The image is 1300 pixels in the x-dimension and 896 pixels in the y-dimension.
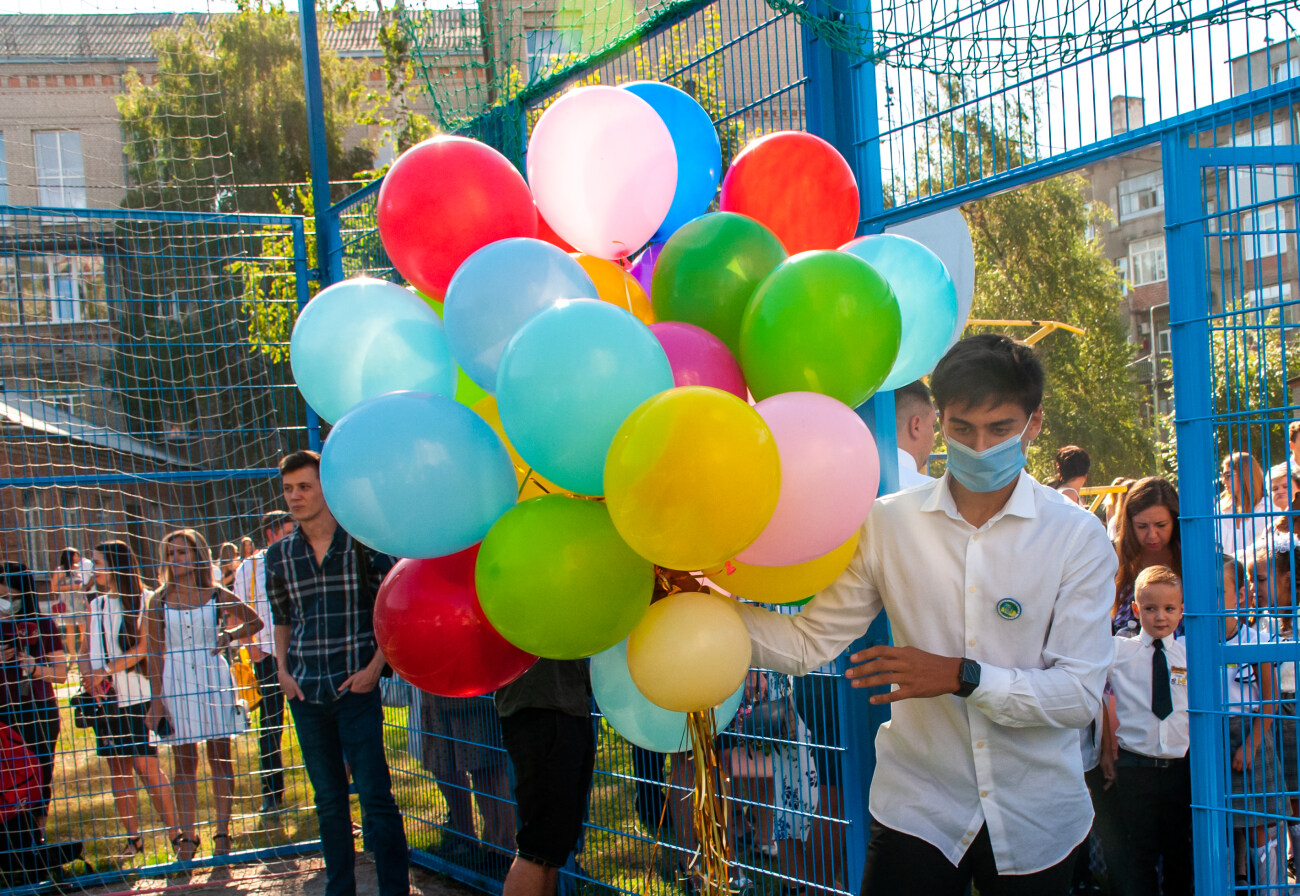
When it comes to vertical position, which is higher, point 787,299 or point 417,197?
point 417,197

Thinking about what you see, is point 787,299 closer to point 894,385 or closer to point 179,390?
point 894,385

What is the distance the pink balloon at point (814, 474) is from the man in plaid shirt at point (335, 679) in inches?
111

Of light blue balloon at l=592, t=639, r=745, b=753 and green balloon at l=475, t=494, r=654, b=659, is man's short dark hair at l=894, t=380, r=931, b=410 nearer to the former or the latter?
light blue balloon at l=592, t=639, r=745, b=753

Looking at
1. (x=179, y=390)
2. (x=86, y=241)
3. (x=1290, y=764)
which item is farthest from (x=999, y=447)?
(x=86, y=241)

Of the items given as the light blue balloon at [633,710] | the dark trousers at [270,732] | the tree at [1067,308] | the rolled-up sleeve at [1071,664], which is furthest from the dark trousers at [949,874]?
the tree at [1067,308]

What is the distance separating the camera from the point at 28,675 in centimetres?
554

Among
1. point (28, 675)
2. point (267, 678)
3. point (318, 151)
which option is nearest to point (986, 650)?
point (318, 151)

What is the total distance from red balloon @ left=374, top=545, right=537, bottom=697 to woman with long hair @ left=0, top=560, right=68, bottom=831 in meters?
4.10

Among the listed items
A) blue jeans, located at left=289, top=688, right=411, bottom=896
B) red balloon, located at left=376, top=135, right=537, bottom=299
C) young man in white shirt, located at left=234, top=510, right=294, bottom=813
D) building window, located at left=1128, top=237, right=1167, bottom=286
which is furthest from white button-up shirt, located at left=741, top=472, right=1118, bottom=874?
building window, located at left=1128, top=237, right=1167, bottom=286

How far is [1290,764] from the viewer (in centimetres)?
352

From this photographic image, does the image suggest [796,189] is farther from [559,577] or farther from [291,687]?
[291,687]

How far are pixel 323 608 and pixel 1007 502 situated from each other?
3.08 metres

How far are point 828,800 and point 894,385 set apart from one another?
128 centimetres

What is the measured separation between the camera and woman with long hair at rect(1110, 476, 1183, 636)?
4223mm
